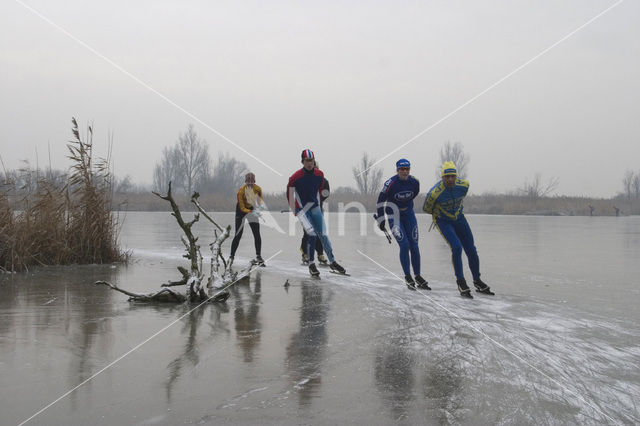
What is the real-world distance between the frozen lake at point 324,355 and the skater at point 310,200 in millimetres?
1328

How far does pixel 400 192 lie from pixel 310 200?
5.92 ft

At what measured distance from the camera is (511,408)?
3.08m

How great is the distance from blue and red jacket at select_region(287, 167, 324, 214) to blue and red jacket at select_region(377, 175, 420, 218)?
144 centimetres

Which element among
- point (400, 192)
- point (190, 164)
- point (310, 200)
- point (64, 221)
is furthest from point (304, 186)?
point (190, 164)

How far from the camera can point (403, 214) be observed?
808 cm

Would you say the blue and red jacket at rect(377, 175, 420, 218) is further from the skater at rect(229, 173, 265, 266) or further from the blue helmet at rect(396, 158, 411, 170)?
the skater at rect(229, 173, 265, 266)

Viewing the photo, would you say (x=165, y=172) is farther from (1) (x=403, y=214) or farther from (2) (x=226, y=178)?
(1) (x=403, y=214)

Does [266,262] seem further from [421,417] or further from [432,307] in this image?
[421,417]

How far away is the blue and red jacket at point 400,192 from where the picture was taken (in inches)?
313

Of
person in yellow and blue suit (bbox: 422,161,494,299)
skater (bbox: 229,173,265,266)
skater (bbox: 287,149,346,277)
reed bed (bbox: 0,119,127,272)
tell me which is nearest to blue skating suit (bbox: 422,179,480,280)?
person in yellow and blue suit (bbox: 422,161,494,299)

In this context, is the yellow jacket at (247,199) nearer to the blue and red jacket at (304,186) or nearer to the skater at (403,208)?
the blue and red jacket at (304,186)

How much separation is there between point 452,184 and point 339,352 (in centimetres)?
400

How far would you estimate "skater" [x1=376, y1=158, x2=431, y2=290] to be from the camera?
7.85 m

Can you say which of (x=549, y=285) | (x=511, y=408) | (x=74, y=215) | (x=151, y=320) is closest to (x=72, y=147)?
(x=74, y=215)
